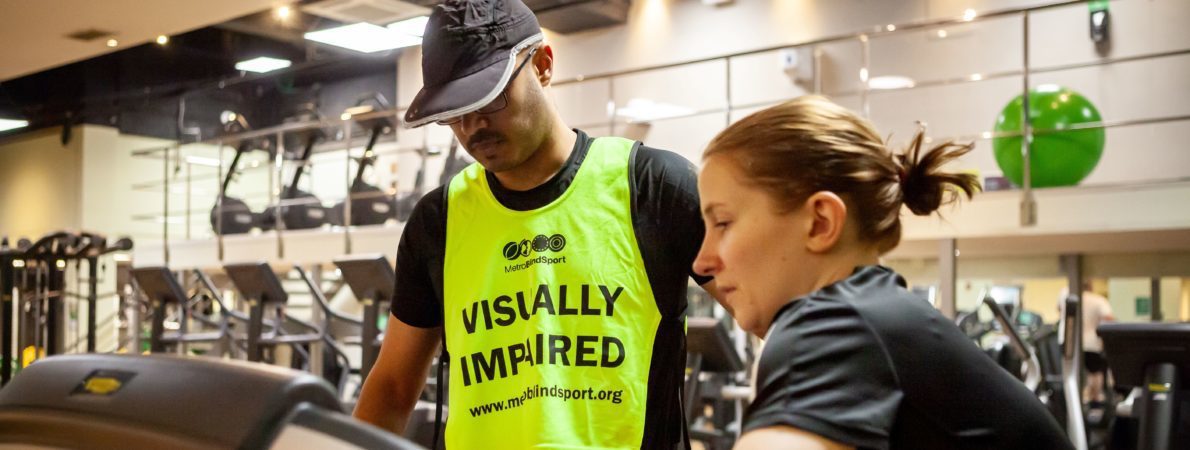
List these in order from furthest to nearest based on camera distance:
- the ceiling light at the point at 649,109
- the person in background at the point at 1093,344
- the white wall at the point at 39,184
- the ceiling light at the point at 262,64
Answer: the white wall at the point at 39,184 → the ceiling light at the point at 262,64 → the ceiling light at the point at 649,109 → the person in background at the point at 1093,344

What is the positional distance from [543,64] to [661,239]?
1.01ft

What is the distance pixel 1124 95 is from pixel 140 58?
10962 millimetres

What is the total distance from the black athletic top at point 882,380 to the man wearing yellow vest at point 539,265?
0.50m

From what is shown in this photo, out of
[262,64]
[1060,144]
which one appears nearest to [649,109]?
[1060,144]

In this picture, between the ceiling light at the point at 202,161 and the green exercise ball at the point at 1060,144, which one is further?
the ceiling light at the point at 202,161

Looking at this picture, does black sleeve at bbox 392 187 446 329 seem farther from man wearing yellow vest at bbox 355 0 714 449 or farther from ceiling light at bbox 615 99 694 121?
ceiling light at bbox 615 99 694 121

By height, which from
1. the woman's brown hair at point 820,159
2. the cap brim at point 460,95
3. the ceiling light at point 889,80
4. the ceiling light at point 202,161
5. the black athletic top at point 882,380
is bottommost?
the black athletic top at point 882,380

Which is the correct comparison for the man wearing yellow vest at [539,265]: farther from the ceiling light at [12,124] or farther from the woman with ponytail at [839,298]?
the ceiling light at [12,124]

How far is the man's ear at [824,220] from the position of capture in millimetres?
882

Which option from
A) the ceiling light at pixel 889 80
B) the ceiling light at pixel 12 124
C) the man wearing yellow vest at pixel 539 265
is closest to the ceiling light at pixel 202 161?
the ceiling light at pixel 12 124

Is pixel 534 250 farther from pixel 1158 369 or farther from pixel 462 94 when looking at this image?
pixel 1158 369

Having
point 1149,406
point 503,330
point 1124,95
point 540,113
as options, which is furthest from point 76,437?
point 1124,95

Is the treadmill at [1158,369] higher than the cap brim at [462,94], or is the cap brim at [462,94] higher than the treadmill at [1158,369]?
the cap brim at [462,94]

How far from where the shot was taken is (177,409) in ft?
1.91
